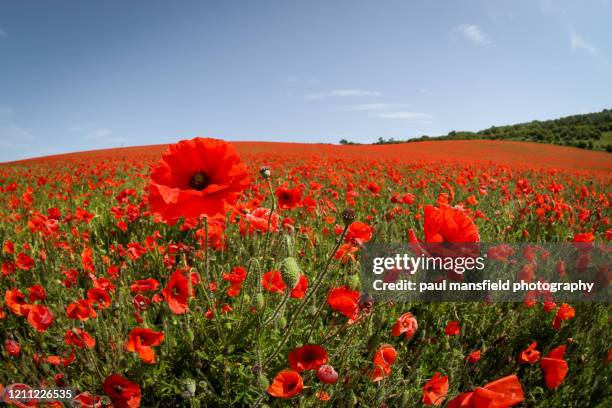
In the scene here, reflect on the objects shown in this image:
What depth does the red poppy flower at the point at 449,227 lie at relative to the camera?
4.36ft

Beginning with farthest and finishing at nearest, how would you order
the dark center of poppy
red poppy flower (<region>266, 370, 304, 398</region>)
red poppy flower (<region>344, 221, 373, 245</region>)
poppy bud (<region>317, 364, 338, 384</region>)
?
red poppy flower (<region>344, 221, 373, 245</region>)
the dark center of poppy
red poppy flower (<region>266, 370, 304, 398</region>)
poppy bud (<region>317, 364, 338, 384</region>)

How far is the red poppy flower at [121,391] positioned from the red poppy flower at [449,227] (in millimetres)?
1355

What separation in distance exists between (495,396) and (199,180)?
1403 mm

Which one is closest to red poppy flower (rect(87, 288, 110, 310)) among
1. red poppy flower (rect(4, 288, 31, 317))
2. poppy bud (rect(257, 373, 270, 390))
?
red poppy flower (rect(4, 288, 31, 317))

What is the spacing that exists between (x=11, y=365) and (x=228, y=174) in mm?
1644

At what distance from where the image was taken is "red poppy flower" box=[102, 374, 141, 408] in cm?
141

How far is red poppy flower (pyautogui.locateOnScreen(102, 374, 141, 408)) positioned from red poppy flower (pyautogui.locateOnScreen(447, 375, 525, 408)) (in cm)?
123

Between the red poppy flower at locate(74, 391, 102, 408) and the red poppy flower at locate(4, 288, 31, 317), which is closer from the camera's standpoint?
the red poppy flower at locate(74, 391, 102, 408)

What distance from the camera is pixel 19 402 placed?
55.1 inches

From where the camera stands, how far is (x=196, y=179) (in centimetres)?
A: 165

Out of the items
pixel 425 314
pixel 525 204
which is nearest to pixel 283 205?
pixel 425 314

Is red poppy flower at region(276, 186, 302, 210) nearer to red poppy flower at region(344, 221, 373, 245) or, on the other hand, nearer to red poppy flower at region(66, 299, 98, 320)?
red poppy flower at region(344, 221, 373, 245)

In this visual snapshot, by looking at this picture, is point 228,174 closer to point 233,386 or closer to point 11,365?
point 233,386

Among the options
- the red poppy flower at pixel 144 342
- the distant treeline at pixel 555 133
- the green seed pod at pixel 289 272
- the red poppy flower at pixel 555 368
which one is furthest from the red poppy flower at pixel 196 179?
the distant treeline at pixel 555 133
